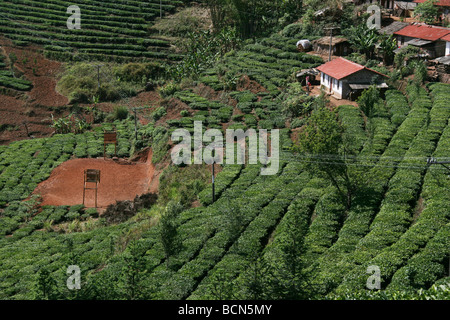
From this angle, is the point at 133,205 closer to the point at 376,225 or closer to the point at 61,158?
the point at 61,158

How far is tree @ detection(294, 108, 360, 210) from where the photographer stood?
37.2 meters

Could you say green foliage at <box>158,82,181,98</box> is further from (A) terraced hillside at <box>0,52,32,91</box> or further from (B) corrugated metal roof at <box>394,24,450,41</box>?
(B) corrugated metal roof at <box>394,24,450,41</box>

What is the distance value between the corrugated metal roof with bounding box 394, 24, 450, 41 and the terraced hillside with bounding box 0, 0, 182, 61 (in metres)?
36.4

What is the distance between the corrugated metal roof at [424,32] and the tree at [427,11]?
227 inches

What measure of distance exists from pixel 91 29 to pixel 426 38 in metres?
56.1

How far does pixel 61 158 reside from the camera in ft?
198

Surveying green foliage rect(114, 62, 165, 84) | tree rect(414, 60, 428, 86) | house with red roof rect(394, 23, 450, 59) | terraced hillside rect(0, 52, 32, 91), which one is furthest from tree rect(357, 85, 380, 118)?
terraced hillside rect(0, 52, 32, 91)

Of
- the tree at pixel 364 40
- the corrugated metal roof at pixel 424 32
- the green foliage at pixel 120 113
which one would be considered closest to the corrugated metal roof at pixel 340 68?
the tree at pixel 364 40

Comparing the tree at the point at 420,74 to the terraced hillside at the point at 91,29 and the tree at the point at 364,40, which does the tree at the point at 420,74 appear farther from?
the terraced hillside at the point at 91,29

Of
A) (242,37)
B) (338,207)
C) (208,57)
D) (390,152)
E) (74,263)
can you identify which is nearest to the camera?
(74,263)

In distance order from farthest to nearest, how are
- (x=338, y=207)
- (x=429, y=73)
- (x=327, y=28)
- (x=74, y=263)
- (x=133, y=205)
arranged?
(x=327, y=28) < (x=429, y=73) < (x=133, y=205) < (x=338, y=207) < (x=74, y=263)

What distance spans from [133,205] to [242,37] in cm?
4629

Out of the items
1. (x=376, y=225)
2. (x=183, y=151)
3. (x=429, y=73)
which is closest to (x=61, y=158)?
(x=183, y=151)

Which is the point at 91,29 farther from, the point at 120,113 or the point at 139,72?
the point at 120,113
